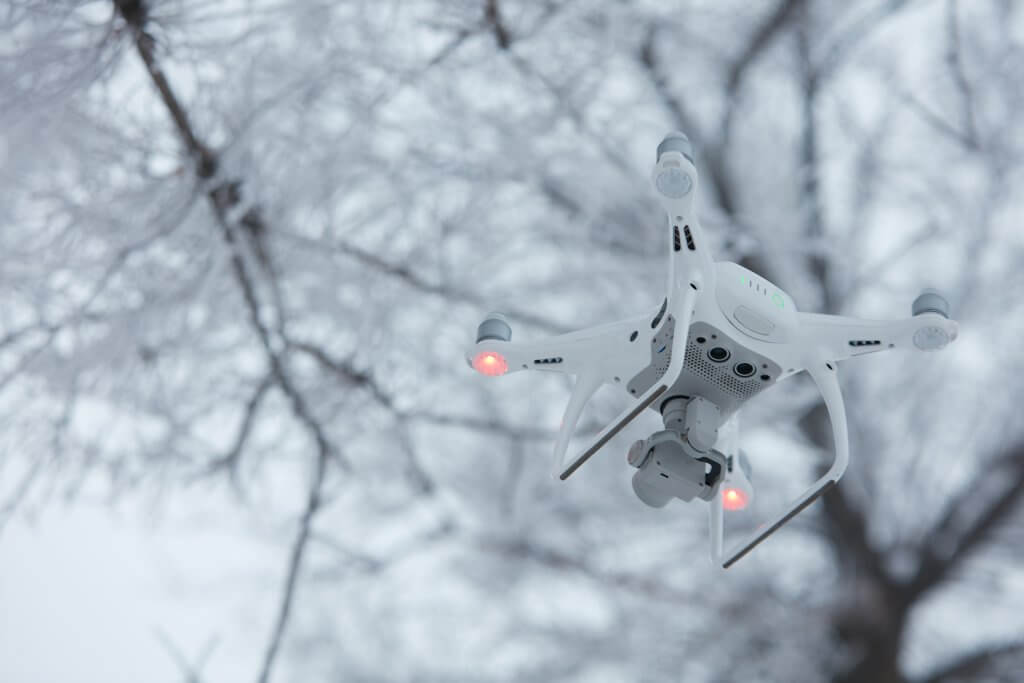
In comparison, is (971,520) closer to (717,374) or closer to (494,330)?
(717,374)

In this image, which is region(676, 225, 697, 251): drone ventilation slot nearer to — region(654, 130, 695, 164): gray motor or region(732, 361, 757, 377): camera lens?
region(654, 130, 695, 164): gray motor

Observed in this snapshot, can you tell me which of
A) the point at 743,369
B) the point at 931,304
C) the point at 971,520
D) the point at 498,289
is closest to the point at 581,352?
the point at 743,369

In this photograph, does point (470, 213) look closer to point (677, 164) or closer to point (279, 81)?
point (279, 81)

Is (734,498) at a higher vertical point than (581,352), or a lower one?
lower

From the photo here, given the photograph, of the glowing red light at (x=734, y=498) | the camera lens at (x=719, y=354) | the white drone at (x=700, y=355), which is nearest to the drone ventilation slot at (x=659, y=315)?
the white drone at (x=700, y=355)

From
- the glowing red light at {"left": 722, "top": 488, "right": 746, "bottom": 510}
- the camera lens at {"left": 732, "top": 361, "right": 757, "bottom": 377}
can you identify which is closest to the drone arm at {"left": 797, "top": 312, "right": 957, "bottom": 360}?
the camera lens at {"left": 732, "top": 361, "right": 757, "bottom": 377}

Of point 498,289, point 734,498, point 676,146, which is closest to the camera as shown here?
point 676,146

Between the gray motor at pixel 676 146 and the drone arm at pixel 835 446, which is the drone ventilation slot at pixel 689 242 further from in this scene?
the drone arm at pixel 835 446
